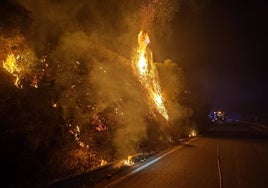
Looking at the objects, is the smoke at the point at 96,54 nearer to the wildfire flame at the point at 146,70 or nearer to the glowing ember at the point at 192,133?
the wildfire flame at the point at 146,70

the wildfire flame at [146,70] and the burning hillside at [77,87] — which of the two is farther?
the wildfire flame at [146,70]

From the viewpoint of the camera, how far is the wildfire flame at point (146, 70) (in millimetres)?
27197

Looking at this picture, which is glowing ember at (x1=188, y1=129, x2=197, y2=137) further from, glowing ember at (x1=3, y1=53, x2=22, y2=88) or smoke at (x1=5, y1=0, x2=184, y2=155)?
glowing ember at (x1=3, y1=53, x2=22, y2=88)

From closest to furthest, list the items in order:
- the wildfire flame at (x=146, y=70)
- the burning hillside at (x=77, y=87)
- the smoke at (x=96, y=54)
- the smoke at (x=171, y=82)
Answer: the burning hillside at (x=77, y=87)
the smoke at (x=96, y=54)
the wildfire flame at (x=146, y=70)
the smoke at (x=171, y=82)

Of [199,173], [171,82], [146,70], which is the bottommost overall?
[199,173]

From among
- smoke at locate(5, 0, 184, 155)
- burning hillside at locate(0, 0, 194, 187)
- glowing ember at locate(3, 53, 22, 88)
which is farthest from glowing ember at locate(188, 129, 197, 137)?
glowing ember at locate(3, 53, 22, 88)

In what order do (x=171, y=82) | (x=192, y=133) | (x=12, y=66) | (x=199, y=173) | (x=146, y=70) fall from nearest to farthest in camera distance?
(x=199, y=173) < (x=12, y=66) < (x=146, y=70) < (x=171, y=82) < (x=192, y=133)

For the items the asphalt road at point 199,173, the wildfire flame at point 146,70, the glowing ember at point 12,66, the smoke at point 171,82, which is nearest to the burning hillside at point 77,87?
the glowing ember at point 12,66

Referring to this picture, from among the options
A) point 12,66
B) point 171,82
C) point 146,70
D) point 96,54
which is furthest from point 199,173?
point 171,82

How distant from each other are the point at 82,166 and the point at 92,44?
28.0ft

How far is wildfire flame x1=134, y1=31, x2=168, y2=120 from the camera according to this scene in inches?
1071

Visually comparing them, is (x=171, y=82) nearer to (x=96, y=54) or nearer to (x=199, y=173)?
(x=96, y=54)

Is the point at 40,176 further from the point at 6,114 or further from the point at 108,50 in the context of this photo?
the point at 108,50

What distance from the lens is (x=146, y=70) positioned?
2955 centimetres
